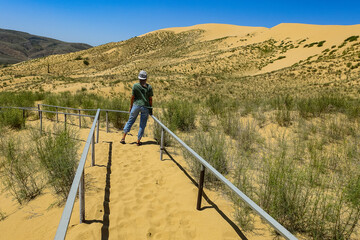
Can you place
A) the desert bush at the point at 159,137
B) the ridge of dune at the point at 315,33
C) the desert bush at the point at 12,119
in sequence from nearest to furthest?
1. the desert bush at the point at 159,137
2. the desert bush at the point at 12,119
3. the ridge of dune at the point at 315,33

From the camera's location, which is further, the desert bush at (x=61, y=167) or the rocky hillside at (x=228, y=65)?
the rocky hillside at (x=228, y=65)

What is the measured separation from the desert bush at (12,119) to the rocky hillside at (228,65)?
1219cm

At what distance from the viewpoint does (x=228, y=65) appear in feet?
116

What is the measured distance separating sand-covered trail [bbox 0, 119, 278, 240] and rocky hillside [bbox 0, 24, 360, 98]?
1375 centimetres

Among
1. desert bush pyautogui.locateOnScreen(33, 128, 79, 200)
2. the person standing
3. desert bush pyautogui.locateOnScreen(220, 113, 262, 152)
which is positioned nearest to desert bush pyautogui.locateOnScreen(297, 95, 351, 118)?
desert bush pyautogui.locateOnScreen(220, 113, 262, 152)

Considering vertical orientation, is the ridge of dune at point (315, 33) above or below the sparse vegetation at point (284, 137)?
above

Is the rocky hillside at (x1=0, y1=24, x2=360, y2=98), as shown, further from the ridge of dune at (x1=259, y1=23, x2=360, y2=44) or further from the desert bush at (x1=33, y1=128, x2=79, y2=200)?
the desert bush at (x1=33, y1=128, x2=79, y2=200)

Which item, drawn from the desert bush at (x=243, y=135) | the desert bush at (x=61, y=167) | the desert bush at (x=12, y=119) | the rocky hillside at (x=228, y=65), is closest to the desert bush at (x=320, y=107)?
the desert bush at (x=243, y=135)

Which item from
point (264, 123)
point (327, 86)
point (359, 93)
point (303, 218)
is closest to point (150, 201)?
point (303, 218)

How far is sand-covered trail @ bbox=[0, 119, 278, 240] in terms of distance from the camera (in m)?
2.73

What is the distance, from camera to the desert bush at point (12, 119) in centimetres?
826

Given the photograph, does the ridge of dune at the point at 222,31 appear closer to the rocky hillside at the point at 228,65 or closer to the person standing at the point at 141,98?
the rocky hillside at the point at 228,65

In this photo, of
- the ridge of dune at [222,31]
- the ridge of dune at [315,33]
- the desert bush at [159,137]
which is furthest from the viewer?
the ridge of dune at [222,31]

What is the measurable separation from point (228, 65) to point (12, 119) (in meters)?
32.0
